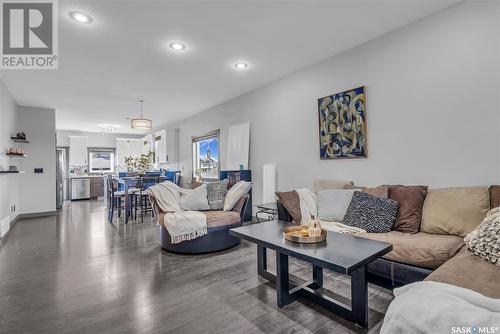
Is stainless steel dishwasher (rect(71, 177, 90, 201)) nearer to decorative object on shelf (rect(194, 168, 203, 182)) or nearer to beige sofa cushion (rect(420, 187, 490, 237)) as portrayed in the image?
decorative object on shelf (rect(194, 168, 203, 182))

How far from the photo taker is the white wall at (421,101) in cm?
245

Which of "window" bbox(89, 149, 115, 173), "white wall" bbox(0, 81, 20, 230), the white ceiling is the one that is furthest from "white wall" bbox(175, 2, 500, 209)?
"window" bbox(89, 149, 115, 173)

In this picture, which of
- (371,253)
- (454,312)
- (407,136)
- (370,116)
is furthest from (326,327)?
(370,116)

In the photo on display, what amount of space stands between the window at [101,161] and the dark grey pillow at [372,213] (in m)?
10.3

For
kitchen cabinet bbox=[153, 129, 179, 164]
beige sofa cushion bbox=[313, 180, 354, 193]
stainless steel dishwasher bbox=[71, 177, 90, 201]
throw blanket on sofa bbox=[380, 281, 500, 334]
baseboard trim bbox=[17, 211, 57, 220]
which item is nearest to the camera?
throw blanket on sofa bbox=[380, 281, 500, 334]

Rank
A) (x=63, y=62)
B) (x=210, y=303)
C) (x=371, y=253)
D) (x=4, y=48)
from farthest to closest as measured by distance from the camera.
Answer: (x=63, y=62) < (x=4, y=48) < (x=210, y=303) < (x=371, y=253)

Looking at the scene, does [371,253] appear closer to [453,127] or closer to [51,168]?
[453,127]

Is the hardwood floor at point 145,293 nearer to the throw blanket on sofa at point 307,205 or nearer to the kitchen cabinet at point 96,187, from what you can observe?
the throw blanket on sofa at point 307,205

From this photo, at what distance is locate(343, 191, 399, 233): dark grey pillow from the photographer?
2.62 m

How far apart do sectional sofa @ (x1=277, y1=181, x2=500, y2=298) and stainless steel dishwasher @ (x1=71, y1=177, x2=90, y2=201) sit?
10.2 meters

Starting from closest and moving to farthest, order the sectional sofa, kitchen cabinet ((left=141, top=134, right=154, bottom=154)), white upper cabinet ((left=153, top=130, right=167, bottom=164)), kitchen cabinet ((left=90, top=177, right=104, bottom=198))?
the sectional sofa < white upper cabinet ((left=153, top=130, right=167, bottom=164)) < kitchen cabinet ((left=90, top=177, right=104, bottom=198)) < kitchen cabinet ((left=141, top=134, right=154, bottom=154))

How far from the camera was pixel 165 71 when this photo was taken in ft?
13.6

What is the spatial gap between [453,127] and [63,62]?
16.6 ft

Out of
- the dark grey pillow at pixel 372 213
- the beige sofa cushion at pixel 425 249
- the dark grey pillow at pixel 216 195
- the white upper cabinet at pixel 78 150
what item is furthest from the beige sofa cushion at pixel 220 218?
the white upper cabinet at pixel 78 150
